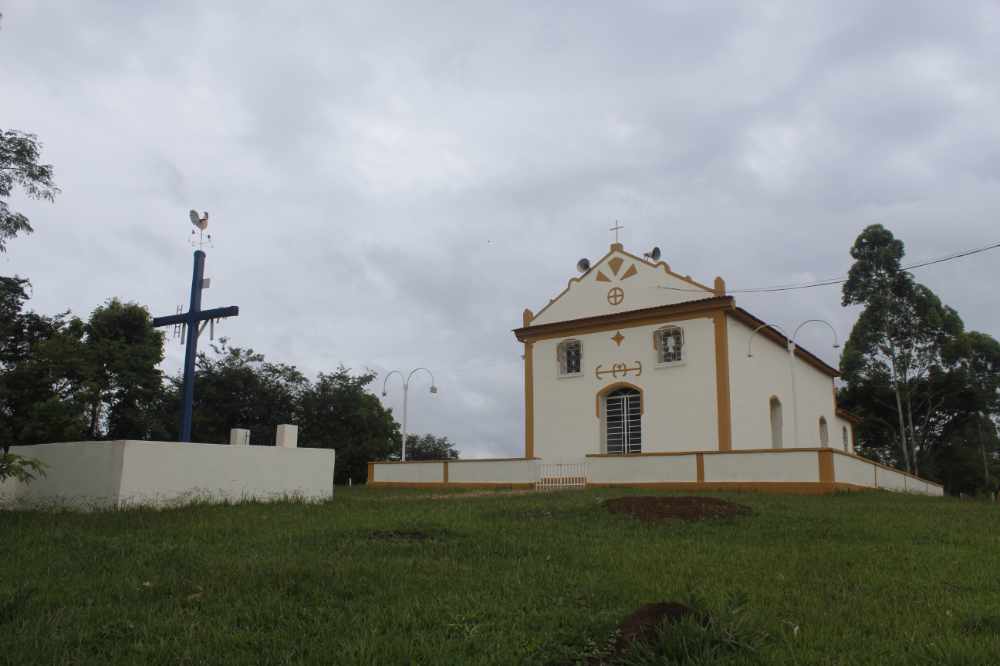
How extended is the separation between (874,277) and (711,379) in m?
19.1

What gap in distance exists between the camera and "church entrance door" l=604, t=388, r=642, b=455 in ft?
85.7

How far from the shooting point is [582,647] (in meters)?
5.50

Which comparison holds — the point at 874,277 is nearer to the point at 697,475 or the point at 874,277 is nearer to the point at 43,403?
the point at 697,475

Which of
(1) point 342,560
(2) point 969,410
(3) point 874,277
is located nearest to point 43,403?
(1) point 342,560

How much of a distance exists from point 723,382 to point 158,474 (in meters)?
16.4

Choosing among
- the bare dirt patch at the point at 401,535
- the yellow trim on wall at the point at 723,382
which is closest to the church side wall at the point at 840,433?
the yellow trim on wall at the point at 723,382

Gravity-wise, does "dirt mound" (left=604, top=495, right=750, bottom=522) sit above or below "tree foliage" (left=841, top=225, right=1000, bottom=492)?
below

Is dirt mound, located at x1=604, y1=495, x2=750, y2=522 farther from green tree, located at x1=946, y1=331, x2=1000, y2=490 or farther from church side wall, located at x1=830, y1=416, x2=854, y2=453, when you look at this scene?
green tree, located at x1=946, y1=331, x2=1000, y2=490

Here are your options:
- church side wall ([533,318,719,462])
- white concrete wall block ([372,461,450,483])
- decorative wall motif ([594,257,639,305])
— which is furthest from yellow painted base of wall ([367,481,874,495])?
decorative wall motif ([594,257,639,305])

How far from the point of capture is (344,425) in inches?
1494

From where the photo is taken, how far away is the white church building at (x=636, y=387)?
2431 cm

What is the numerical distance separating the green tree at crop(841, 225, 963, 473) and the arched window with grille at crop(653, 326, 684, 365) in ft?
58.9

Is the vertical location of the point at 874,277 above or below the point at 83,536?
above

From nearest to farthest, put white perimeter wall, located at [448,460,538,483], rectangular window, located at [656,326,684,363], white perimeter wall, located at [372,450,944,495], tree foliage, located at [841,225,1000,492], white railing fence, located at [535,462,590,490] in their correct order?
white perimeter wall, located at [372,450,944,495]
white railing fence, located at [535,462,590,490]
white perimeter wall, located at [448,460,538,483]
rectangular window, located at [656,326,684,363]
tree foliage, located at [841,225,1000,492]
